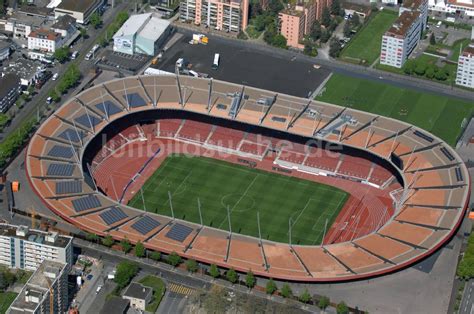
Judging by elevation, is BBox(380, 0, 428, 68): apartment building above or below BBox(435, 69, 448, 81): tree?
above

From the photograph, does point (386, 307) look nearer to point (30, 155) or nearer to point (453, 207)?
point (453, 207)

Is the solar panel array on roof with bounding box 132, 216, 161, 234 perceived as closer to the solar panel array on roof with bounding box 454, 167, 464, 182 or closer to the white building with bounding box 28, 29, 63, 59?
the solar panel array on roof with bounding box 454, 167, 464, 182

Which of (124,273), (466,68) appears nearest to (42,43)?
(124,273)

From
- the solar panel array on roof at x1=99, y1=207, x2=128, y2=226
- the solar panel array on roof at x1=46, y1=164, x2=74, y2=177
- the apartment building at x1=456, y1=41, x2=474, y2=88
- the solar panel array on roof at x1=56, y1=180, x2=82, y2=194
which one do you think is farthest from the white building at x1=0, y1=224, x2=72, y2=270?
the apartment building at x1=456, y1=41, x2=474, y2=88

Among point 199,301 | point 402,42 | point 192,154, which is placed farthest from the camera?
point 402,42

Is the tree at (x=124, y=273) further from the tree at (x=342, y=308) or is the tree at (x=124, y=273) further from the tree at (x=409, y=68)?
the tree at (x=409, y=68)

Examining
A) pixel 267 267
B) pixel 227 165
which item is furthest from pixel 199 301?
pixel 227 165
